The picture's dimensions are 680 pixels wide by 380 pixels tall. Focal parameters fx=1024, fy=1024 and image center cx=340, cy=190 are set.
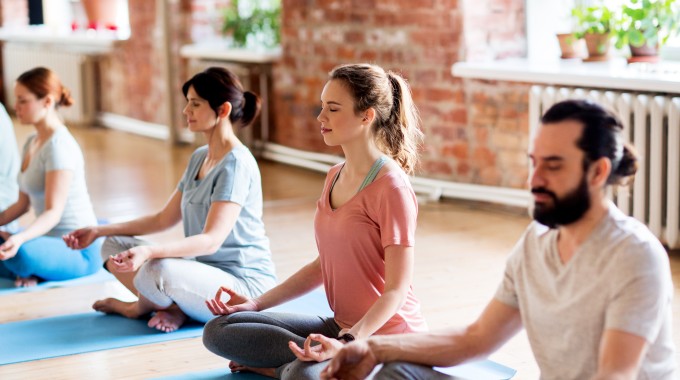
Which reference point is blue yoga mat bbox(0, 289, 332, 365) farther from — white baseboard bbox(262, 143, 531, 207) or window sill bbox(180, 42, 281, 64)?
window sill bbox(180, 42, 281, 64)

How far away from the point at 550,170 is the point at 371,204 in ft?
2.66

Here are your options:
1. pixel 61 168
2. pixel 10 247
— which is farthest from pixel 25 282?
pixel 61 168

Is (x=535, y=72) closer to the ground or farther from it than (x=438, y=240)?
farther from it

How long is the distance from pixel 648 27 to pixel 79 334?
2776mm

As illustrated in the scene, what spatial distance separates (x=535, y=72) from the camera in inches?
190

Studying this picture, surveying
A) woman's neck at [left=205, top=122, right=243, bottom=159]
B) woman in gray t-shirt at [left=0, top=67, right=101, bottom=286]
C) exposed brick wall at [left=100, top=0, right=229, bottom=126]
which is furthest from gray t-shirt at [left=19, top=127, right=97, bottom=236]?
exposed brick wall at [left=100, top=0, right=229, bottom=126]

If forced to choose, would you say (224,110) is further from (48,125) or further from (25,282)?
(25,282)

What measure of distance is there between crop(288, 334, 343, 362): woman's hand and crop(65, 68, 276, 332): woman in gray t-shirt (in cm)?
87

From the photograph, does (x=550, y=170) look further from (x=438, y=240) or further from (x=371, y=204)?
(x=438, y=240)

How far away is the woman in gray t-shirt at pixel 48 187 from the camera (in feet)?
12.6

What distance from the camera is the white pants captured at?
10.4 ft

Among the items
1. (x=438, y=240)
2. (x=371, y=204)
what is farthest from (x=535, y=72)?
(x=371, y=204)

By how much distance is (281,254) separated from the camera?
14.6 feet

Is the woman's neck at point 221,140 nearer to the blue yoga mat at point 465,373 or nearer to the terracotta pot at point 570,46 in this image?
the blue yoga mat at point 465,373
